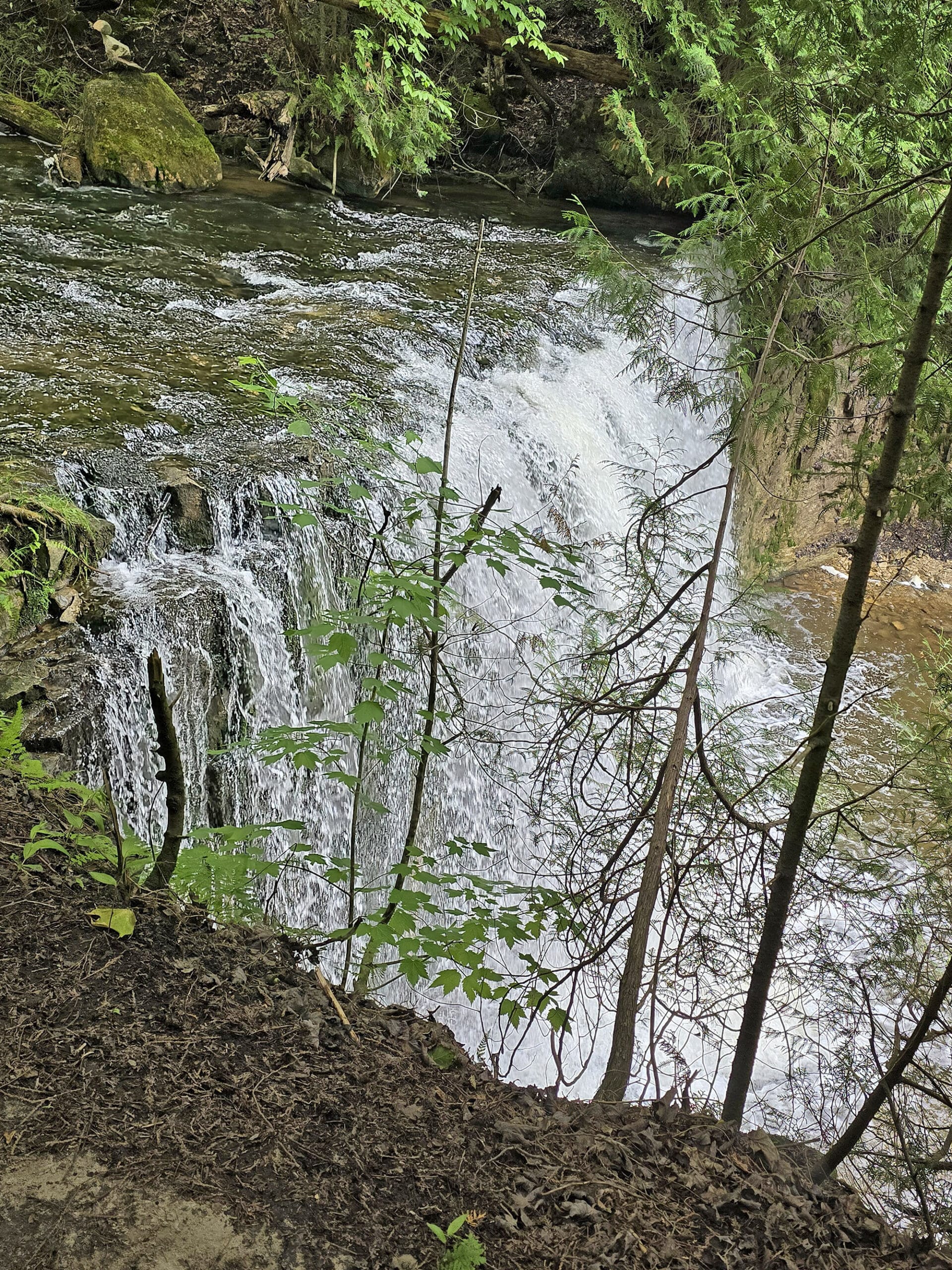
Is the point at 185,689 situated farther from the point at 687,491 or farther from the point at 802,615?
the point at 802,615

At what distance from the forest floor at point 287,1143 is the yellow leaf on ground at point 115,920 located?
0.02m

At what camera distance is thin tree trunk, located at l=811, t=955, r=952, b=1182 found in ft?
8.35

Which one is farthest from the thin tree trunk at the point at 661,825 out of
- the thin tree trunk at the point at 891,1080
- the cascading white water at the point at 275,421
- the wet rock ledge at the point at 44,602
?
the wet rock ledge at the point at 44,602

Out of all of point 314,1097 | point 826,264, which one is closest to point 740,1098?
point 314,1097

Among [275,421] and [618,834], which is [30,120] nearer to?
[275,421]

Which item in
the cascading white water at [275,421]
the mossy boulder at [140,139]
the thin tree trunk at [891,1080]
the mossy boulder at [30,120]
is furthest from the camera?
the mossy boulder at [30,120]

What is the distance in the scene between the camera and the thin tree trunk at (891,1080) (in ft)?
8.35

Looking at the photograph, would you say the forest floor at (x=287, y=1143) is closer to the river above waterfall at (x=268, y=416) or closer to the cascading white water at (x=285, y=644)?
the cascading white water at (x=285, y=644)

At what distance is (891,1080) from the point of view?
2604 mm

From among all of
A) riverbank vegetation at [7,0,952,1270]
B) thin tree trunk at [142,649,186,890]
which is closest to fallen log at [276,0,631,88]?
riverbank vegetation at [7,0,952,1270]

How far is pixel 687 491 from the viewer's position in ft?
30.5

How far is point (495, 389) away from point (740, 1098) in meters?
5.93

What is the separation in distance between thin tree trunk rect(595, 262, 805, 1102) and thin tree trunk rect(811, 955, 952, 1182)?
62 centimetres

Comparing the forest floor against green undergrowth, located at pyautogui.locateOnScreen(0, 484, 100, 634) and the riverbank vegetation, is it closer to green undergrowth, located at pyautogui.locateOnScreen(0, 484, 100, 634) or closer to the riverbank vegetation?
the riverbank vegetation
